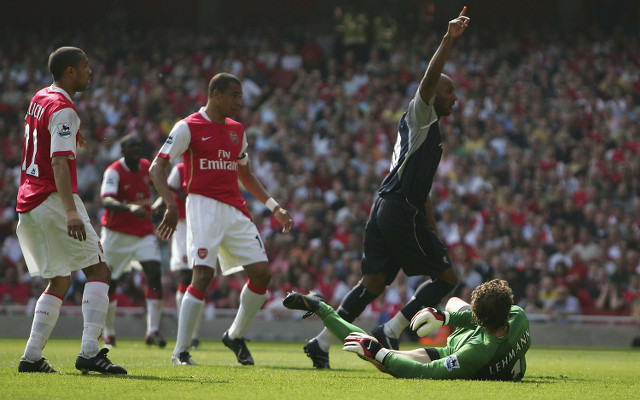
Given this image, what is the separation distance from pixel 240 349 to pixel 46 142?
2.76m

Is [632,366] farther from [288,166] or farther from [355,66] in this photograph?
[355,66]

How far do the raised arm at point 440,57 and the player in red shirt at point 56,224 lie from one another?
2542 mm

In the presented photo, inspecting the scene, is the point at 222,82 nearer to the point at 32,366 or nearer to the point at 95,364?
the point at 95,364

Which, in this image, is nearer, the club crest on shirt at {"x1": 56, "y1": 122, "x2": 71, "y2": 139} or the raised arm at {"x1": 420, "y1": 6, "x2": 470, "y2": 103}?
the club crest on shirt at {"x1": 56, "y1": 122, "x2": 71, "y2": 139}

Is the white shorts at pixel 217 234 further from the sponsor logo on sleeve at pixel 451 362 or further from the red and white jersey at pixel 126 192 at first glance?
the red and white jersey at pixel 126 192

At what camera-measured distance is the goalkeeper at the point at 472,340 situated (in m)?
5.82

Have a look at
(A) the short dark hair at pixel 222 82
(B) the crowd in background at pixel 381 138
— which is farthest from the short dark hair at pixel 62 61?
(B) the crowd in background at pixel 381 138

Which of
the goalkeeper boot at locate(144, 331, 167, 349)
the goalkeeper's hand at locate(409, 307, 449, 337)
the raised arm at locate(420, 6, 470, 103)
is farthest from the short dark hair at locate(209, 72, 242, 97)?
the goalkeeper boot at locate(144, 331, 167, 349)

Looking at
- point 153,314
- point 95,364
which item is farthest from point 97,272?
point 153,314

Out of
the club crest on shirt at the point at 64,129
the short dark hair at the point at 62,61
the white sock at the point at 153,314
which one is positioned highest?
the short dark hair at the point at 62,61

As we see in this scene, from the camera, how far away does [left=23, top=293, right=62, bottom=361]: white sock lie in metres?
6.24

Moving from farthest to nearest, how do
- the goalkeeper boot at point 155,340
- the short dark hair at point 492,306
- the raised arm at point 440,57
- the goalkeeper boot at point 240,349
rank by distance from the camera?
the goalkeeper boot at point 155,340
the goalkeeper boot at point 240,349
the raised arm at point 440,57
the short dark hair at point 492,306

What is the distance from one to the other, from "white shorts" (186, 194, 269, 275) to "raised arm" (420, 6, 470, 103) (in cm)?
213

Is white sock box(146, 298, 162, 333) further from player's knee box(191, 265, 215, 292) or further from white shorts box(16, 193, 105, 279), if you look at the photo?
white shorts box(16, 193, 105, 279)
